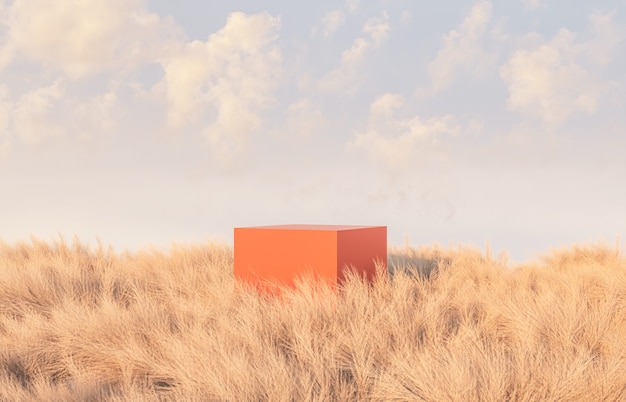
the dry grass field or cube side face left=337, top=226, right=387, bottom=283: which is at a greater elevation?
cube side face left=337, top=226, right=387, bottom=283

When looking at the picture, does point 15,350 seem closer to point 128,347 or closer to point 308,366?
point 128,347

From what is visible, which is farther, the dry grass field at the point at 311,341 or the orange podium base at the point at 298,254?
the orange podium base at the point at 298,254

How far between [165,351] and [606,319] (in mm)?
3142

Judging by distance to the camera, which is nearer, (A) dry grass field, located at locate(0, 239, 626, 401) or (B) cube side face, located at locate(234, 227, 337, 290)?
(A) dry grass field, located at locate(0, 239, 626, 401)

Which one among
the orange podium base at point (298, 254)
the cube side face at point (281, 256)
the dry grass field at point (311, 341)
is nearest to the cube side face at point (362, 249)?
the orange podium base at point (298, 254)

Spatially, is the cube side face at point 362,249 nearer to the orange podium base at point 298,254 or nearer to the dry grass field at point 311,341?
the orange podium base at point 298,254

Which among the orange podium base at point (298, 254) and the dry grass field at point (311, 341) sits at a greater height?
the orange podium base at point (298, 254)

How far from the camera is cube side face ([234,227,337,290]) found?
5.67 m

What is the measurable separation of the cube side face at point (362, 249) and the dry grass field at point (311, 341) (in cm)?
21

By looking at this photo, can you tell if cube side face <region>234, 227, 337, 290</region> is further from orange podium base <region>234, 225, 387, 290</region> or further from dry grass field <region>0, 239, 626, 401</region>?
dry grass field <region>0, 239, 626, 401</region>

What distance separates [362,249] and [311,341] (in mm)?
2172

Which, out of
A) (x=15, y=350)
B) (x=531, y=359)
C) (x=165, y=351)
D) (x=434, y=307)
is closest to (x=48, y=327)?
(x=15, y=350)

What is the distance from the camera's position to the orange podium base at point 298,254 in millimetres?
5660

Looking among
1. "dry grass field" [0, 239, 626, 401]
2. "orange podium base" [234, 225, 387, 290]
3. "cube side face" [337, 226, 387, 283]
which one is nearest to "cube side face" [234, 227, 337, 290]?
"orange podium base" [234, 225, 387, 290]
